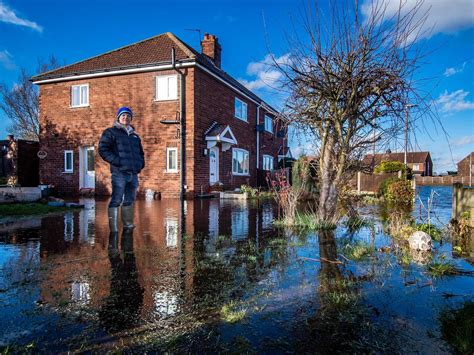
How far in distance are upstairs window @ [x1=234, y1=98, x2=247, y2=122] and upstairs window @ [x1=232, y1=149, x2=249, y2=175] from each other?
2025 millimetres

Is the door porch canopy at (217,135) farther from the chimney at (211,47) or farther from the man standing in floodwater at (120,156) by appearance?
the man standing in floodwater at (120,156)

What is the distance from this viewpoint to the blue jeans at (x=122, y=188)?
5410 mm

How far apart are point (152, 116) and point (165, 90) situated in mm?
1309

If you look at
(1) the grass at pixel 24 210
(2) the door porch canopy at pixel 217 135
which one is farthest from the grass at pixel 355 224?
(2) the door porch canopy at pixel 217 135

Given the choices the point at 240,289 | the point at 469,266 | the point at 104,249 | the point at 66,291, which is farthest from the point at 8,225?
the point at 469,266

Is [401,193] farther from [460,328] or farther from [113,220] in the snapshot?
[460,328]

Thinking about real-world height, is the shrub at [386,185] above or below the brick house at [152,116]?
below

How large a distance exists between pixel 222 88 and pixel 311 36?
38.7 feet

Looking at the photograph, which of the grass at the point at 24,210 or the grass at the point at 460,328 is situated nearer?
the grass at the point at 460,328

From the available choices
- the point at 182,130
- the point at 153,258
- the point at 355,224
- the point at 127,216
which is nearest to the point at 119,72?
the point at 182,130

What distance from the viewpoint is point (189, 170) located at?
1372 centimetres

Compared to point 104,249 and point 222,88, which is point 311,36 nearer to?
point 104,249

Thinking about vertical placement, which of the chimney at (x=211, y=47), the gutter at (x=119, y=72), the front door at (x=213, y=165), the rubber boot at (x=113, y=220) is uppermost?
the chimney at (x=211, y=47)

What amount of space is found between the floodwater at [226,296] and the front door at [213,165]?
10.6m
